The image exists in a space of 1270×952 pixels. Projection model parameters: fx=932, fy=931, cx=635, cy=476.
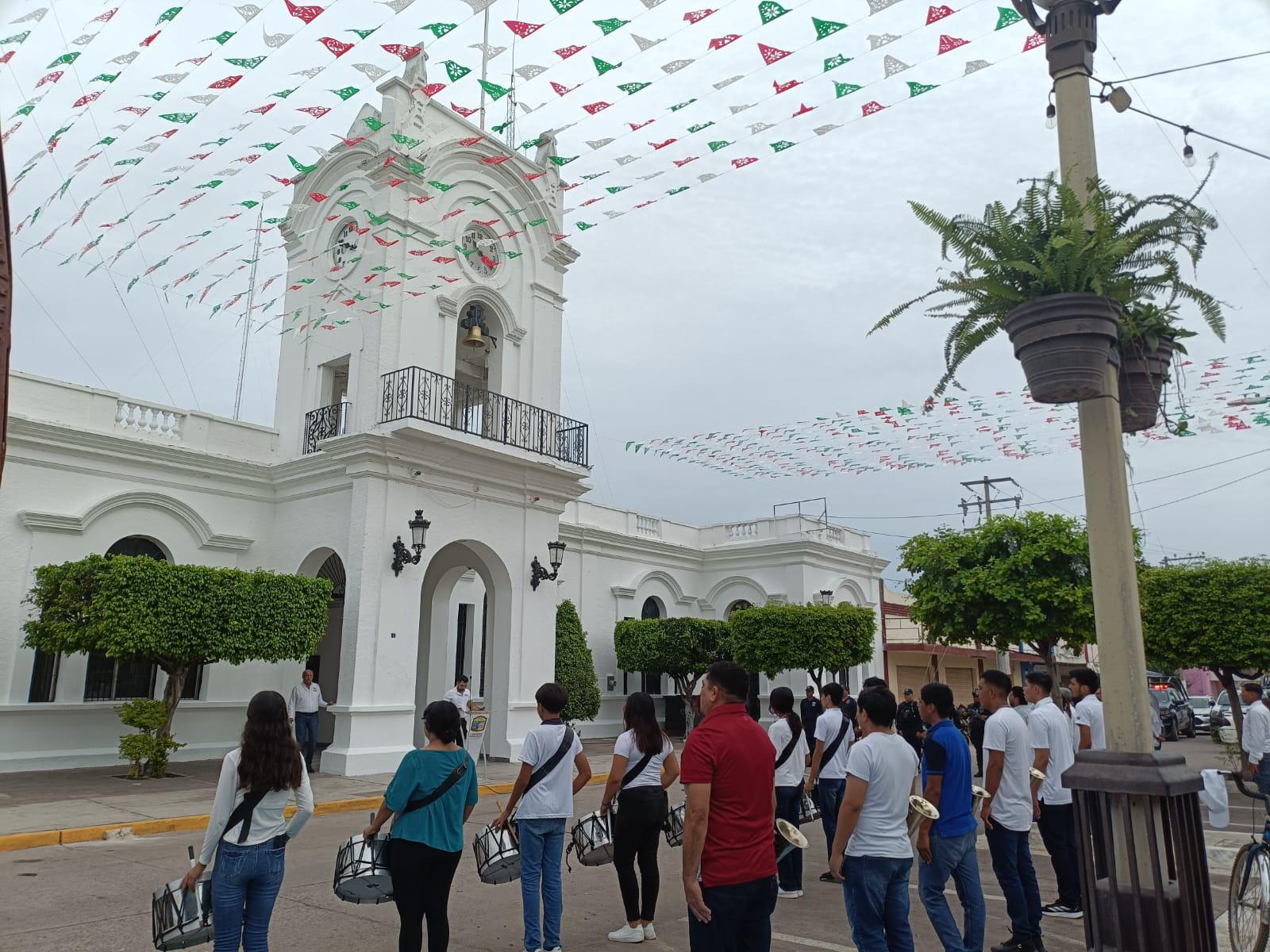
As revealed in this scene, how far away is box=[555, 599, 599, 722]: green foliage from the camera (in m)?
20.3

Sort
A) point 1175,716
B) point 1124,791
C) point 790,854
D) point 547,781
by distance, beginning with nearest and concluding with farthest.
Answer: point 1124,791, point 547,781, point 790,854, point 1175,716

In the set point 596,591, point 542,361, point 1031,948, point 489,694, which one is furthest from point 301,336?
point 1031,948

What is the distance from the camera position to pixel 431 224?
17016 millimetres

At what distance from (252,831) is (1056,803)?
5756 millimetres

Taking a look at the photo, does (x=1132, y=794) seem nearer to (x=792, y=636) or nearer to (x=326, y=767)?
(x=326, y=767)

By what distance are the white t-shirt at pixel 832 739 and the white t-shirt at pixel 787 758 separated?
2.36 ft

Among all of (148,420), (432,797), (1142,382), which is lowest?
(432,797)

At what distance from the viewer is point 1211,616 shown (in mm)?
18828

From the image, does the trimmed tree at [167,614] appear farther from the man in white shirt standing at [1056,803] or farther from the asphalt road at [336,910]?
the man in white shirt standing at [1056,803]

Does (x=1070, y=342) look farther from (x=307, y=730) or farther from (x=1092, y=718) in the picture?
(x=307, y=730)

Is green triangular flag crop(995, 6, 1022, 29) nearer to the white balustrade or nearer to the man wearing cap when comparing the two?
the man wearing cap

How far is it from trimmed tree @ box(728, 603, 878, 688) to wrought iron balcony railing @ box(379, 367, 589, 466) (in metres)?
7.29

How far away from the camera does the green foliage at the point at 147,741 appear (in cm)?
1342

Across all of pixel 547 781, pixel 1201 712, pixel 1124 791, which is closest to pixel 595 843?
pixel 547 781
